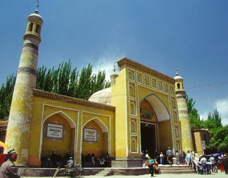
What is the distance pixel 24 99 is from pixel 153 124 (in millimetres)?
10638

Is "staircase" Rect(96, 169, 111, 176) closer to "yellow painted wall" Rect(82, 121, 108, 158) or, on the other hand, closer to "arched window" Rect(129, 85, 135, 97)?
"yellow painted wall" Rect(82, 121, 108, 158)

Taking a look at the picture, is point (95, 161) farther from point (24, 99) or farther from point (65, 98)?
point (24, 99)

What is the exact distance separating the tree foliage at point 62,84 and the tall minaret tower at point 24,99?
1144 cm

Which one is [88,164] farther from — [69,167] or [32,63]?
[32,63]

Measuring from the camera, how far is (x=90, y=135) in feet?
43.5

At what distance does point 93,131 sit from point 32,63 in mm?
5695

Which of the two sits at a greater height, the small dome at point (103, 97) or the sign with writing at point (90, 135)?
the small dome at point (103, 97)

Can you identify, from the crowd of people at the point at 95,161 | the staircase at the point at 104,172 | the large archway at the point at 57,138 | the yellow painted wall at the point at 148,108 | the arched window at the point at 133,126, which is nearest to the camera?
the staircase at the point at 104,172

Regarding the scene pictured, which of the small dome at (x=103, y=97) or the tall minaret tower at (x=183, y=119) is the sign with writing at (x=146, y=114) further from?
the tall minaret tower at (x=183, y=119)

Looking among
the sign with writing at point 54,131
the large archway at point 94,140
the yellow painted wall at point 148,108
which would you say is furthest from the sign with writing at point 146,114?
the sign with writing at point 54,131

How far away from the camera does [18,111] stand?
32.1 feet

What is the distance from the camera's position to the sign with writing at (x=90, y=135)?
12972mm

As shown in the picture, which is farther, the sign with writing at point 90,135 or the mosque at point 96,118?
the sign with writing at point 90,135

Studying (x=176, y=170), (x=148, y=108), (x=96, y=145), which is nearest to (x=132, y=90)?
(x=148, y=108)
